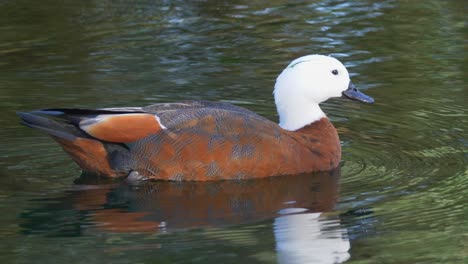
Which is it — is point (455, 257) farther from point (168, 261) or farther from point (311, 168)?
point (311, 168)

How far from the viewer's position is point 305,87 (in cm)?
1020

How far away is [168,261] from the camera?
7.61m

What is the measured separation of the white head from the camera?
10211 mm

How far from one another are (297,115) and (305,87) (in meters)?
0.25

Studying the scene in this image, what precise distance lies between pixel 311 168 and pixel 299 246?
2.05 meters

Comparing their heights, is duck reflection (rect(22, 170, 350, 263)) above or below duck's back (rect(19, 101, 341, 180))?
below

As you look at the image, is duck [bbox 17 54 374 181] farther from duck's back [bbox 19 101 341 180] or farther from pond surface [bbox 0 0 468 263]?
pond surface [bbox 0 0 468 263]

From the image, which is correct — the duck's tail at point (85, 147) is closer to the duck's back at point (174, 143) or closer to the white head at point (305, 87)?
the duck's back at point (174, 143)

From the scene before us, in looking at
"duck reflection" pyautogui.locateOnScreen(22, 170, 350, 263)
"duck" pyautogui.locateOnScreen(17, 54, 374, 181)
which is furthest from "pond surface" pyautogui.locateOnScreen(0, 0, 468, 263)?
"duck" pyautogui.locateOnScreen(17, 54, 374, 181)

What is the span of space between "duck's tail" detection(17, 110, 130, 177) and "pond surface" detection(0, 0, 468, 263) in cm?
14

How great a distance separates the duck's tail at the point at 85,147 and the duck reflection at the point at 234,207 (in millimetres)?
142

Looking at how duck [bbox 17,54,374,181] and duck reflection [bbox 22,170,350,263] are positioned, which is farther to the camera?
duck [bbox 17,54,374,181]

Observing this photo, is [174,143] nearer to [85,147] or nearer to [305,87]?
[85,147]

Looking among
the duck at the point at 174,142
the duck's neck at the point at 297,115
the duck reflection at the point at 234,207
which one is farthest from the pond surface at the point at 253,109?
the duck's neck at the point at 297,115
